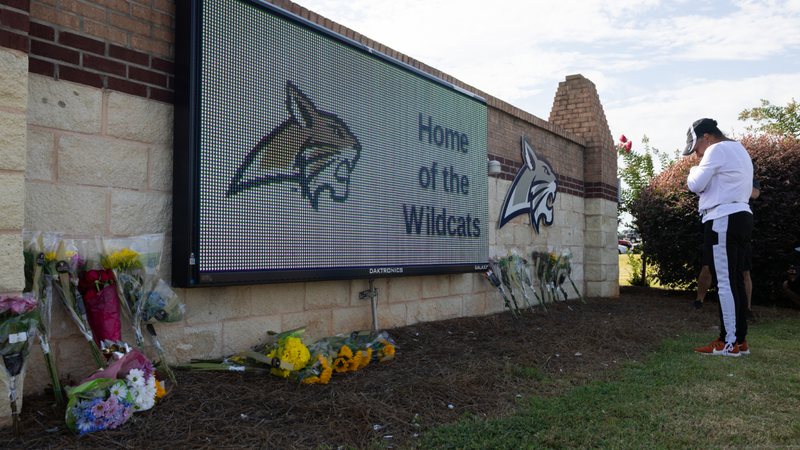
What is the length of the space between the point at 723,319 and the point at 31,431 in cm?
492

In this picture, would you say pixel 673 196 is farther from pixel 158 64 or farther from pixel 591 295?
pixel 158 64

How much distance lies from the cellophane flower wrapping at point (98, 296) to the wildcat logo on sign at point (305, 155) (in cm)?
85

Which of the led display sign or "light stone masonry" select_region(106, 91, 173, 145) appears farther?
the led display sign

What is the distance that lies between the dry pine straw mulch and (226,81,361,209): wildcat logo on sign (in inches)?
50.4

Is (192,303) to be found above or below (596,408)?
above

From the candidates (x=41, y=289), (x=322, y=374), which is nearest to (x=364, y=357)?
(x=322, y=374)

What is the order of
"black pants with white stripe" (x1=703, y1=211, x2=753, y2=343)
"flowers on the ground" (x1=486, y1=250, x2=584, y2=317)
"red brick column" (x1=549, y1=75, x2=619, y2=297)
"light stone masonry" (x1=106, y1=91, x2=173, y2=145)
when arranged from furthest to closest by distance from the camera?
"red brick column" (x1=549, y1=75, x2=619, y2=297), "flowers on the ground" (x1=486, y1=250, x2=584, y2=317), "black pants with white stripe" (x1=703, y1=211, x2=753, y2=343), "light stone masonry" (x1=106, y1=91, x2=173, y2=145)

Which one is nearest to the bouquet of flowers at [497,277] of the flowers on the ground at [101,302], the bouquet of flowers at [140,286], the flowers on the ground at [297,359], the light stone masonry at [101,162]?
the flowers on the ground at [297,359]

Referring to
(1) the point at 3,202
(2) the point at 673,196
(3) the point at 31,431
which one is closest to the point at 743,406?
(3) the point at 31,431

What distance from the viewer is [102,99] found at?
3.27 m

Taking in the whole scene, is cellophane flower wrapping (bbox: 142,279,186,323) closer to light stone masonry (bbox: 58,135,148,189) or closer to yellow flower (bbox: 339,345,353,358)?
light stone masonry (bbox: 58,135,148,189)

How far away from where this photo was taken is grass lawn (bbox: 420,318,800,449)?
2814 millimetres

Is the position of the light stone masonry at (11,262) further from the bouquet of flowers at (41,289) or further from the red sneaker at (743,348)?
the red sneaker at (743,348)

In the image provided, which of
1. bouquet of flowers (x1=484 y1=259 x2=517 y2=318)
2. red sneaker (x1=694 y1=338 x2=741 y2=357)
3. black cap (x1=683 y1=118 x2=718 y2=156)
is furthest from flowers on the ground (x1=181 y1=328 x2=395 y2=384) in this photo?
black cap (x1=683 y1=118 x2=718 y2=156)
